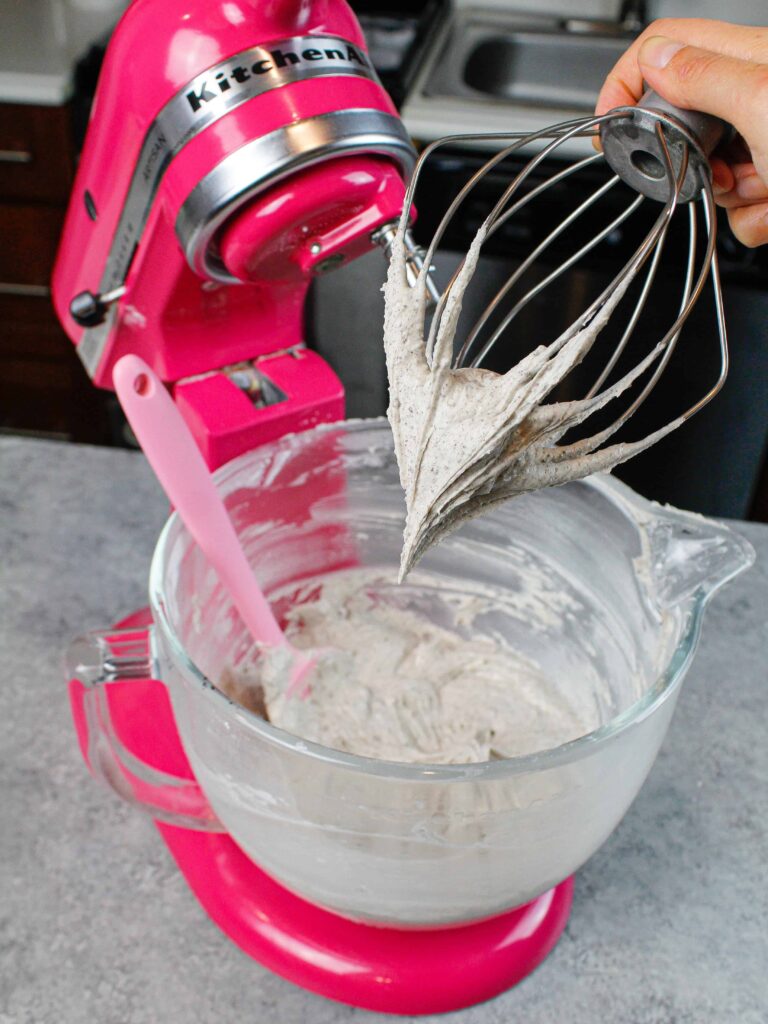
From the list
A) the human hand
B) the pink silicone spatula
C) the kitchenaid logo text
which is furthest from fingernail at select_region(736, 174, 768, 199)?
the pink silicone spatula

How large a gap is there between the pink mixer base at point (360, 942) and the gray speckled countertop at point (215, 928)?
1 cm

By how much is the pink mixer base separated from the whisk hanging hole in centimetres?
41

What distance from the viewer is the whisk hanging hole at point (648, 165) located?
21.3 inches

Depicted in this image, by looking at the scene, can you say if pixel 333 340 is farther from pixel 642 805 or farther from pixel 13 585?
pixel 642 805

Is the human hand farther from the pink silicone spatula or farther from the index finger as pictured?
the pink silicone spatula

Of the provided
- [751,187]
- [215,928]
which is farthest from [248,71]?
[215,928]

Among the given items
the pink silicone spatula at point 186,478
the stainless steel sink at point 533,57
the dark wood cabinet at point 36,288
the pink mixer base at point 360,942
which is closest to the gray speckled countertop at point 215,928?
the pink mixer base at point 360,942

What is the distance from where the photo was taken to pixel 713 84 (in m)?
0.51

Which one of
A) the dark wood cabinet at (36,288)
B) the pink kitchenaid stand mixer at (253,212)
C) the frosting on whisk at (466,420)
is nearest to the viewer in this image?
the frosting on whisk at (466,420)

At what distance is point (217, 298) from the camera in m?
0.70

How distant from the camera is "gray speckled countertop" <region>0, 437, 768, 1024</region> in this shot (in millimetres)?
575

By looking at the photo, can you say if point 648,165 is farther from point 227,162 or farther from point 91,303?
point 91,303

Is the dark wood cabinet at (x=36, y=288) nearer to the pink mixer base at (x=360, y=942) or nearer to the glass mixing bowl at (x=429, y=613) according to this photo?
the glass mixing bowl at (x=429, y=613)

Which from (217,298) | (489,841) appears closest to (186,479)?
(217,298)
